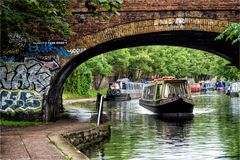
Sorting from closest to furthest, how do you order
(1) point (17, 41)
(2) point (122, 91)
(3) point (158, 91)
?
1. (1) point (17, 41)
2. (3) point (158, 91)
3. (2) point (122, 91)

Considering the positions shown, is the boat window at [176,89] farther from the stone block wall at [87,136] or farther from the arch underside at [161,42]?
the stone block wall at [87,136]

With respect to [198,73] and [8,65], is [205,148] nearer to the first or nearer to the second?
[8,65]

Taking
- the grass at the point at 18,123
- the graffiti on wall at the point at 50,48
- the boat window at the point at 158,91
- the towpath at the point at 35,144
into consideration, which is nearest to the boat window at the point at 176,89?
A: the boat window at the point at 158,91

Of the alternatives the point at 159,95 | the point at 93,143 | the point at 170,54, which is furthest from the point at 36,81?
the point at 170,54

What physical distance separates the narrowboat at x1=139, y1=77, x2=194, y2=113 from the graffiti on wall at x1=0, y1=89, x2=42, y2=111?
39.2 ft

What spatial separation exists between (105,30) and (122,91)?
111 ft

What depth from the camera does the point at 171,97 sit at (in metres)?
27.5

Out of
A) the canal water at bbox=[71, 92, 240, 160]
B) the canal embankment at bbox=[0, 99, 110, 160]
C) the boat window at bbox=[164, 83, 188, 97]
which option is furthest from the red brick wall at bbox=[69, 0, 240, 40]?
the boat window at bbox=[164, 83, 188, 97]

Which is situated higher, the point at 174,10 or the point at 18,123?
the point at 174,10

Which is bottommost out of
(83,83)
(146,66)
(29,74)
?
(29,74)

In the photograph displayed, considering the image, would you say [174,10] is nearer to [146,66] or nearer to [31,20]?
[31,20]

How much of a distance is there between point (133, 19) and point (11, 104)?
5408 mm

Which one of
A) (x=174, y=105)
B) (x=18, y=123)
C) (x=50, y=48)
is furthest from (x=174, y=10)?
(x=174, y=105)

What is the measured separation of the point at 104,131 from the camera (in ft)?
52.4
